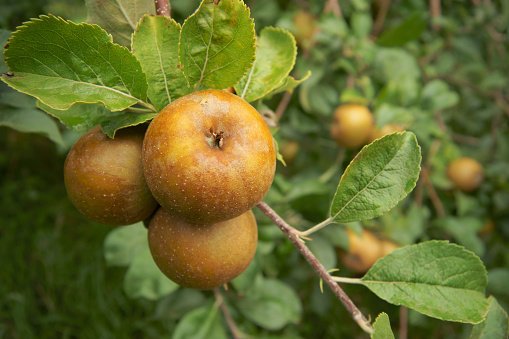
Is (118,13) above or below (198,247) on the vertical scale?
above

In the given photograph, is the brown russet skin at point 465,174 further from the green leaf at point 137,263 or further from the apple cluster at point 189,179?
the apple cluster at point 189,179

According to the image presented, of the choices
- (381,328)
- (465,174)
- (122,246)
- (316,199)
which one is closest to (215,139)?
(381,328)

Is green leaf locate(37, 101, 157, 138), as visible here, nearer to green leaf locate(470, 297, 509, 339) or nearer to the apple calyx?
the apple calyx

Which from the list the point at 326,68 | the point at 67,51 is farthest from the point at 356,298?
the point at 67,51

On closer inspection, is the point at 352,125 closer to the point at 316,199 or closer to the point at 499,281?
the point at 316,199

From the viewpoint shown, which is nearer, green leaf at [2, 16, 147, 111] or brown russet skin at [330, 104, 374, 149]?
green leaf at [2, 16, 147, 111]

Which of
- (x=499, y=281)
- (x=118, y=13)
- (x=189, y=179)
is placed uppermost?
(x=118, y=13)

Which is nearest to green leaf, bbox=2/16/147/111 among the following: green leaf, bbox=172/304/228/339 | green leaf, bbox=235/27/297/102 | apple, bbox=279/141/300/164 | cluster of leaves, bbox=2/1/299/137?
cluster of leaves, bbox=2/1/299/137
